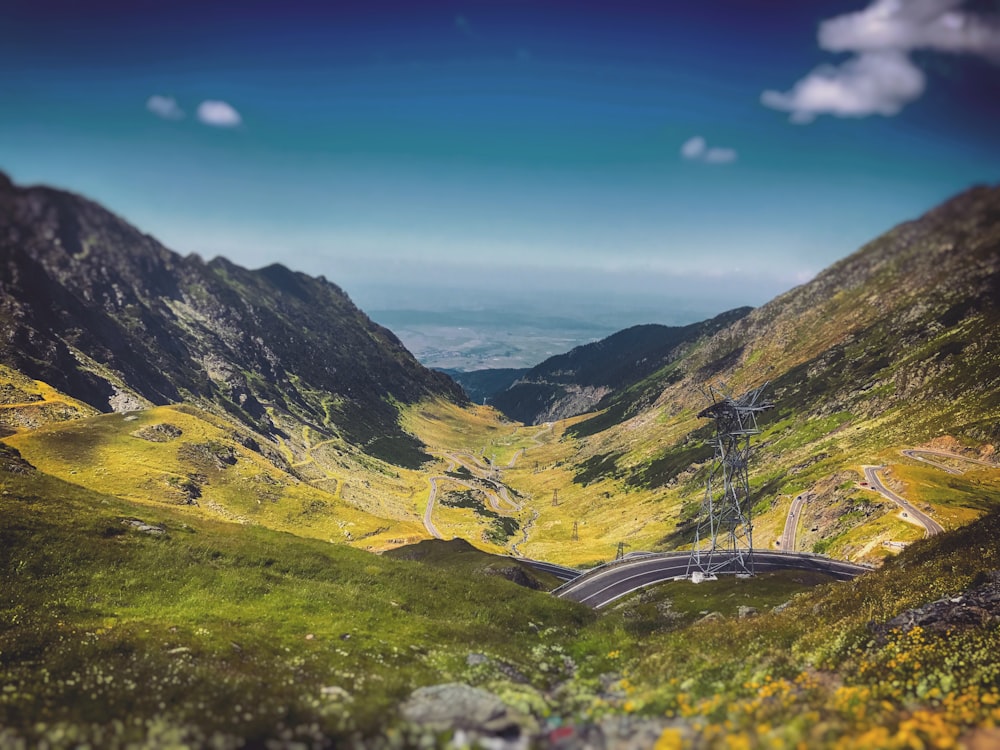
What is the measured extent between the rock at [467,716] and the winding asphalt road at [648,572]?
47.5 m

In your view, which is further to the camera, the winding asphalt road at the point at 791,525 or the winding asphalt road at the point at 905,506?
the winding asphalt road at the point at 791,525

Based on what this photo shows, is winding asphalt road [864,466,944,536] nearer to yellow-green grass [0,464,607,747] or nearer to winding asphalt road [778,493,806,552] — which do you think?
winding asphalt road [778,493,806,552]

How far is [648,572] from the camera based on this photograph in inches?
2844

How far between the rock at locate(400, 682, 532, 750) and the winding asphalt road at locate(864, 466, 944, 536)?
68961mm

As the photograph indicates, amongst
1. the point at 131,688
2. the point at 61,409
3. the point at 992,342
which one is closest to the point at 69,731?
the point at 131,688

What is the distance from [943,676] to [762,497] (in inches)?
5184

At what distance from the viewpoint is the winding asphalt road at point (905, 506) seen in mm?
73031

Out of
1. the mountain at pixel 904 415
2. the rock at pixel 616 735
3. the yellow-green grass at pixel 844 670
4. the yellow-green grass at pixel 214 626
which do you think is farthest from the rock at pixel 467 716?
the mountain at pixel 904 415

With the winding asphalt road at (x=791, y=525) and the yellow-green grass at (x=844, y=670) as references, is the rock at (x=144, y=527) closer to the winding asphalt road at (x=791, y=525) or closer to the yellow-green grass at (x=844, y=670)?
the yellow-green grass at (x=844, y=670)

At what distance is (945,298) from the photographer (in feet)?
571

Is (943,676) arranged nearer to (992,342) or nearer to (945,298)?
(992,342)

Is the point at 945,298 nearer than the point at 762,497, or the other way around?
the point at 762,497

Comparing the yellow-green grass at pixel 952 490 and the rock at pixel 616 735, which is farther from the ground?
the rock at pixel 616 735

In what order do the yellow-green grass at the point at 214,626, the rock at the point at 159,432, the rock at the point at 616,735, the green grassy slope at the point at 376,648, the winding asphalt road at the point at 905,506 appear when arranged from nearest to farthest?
the rock at the point at 616,735, the green grassy slope at the point at 376,648, the yellow-green grass at the point at 214,626, the winding asphalt road at the point at 905,506, the rock at the point at 159,432
